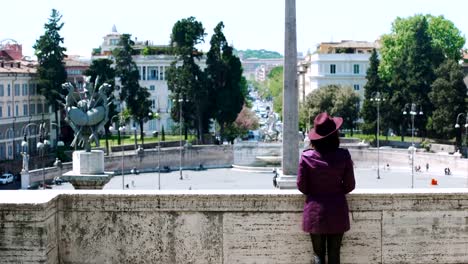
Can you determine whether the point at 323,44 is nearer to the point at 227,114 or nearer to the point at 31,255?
the point at 227,114

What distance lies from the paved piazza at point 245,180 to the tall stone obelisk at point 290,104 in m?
26.9

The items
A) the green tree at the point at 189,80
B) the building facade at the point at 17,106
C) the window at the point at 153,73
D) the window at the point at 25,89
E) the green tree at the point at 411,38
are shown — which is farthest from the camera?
the window at the point at 153,73

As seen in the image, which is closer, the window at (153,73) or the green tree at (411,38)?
the green tree at (411,38)

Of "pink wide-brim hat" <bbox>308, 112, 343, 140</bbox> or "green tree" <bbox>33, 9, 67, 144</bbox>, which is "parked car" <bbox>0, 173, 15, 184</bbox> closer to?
"green tree" <bbox>33, 9, 67, 144</bbox>

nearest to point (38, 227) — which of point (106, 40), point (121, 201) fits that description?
point (121, 201)

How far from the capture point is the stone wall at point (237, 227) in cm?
918

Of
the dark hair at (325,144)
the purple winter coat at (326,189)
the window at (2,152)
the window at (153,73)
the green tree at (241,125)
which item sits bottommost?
the window at (2,152)

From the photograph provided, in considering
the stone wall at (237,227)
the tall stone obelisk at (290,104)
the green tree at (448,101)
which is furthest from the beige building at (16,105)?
the stone wall at (237,227)

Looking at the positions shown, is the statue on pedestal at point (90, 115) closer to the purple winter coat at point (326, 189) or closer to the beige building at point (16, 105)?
the purple winter coat at point (326, 189)

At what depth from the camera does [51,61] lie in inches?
2741

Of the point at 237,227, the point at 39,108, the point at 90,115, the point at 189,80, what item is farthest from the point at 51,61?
the point at 237,227

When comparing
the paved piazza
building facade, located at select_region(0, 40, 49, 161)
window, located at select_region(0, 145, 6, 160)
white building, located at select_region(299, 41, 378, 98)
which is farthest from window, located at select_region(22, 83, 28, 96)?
white building, located at select_region(299, 41, 378, 98)

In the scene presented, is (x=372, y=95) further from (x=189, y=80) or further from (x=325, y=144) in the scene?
(x=325, y=144)

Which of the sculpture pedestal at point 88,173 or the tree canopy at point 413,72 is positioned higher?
the tree canopy at point 413,72
